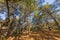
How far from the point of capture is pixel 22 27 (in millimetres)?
10703

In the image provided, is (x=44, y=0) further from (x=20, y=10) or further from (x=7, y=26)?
(x=7, y=26)

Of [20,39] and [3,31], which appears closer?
[3,31]

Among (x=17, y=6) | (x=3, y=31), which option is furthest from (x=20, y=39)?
(x=17, y=6)

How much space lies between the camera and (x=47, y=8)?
11305 mm

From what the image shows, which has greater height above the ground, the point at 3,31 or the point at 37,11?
the point at 37,11

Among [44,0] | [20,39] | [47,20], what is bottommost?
[20,39]

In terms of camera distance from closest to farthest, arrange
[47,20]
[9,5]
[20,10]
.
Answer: [9,5], [20,10], [47,20]

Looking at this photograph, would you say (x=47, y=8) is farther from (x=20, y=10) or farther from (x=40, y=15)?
(x=20, y=10)

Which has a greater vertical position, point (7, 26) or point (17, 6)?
point (17, 6)

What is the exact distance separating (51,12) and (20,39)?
278 centimetres

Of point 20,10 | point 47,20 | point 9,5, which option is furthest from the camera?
point 47,20

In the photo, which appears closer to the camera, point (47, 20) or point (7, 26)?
point (7, 26)

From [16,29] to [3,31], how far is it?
3.24ft

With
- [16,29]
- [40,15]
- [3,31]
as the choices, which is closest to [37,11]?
[40,15]
